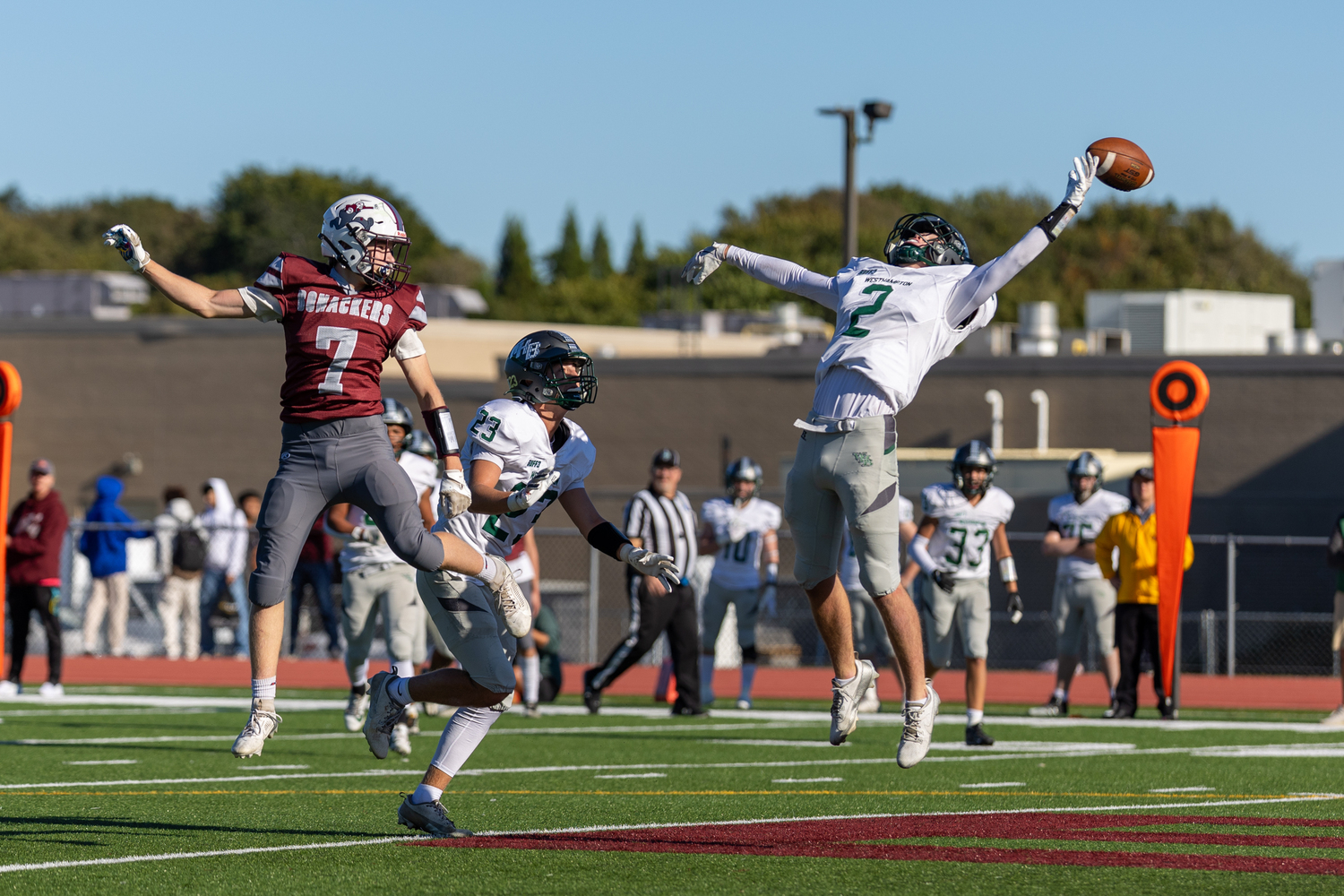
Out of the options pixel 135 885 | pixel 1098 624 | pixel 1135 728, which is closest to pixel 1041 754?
pixel 1135 728

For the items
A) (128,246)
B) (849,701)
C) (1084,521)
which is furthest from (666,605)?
(128,246)

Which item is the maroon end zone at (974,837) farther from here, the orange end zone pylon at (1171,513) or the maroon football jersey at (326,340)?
the orange end zone pylon at (1171,513)

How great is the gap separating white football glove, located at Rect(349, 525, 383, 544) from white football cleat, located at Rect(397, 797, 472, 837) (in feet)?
14.9

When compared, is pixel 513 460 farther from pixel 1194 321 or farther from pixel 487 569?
Answer: pixel 1194 321

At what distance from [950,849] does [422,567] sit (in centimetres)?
219

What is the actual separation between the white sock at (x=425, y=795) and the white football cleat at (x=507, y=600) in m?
0.66

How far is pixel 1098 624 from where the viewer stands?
15.0 metres

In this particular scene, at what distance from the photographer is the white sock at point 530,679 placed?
→ 13852 mm

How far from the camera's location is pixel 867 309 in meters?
7.49

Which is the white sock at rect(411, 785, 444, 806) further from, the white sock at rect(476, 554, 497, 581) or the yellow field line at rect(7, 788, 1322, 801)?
the yellow field line at rect(7, 788, 1322, 801)

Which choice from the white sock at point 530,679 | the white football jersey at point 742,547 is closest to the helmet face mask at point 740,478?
the white football jersey at point 742,547

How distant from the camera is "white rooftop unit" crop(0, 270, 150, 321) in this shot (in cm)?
3803

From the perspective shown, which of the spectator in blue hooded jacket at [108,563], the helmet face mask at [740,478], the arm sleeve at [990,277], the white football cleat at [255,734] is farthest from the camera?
the spectator in blue hooded jacket at [108,563]

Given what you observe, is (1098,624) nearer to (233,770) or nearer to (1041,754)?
(1041,754)
